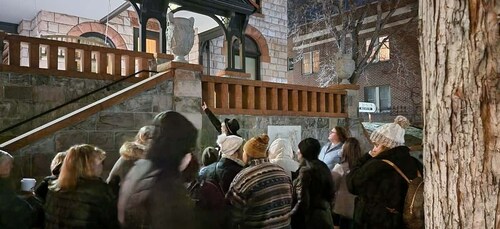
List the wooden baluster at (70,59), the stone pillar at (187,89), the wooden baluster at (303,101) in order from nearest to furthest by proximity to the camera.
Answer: the stone pillar at (187,89) → the wooden baluster at (70,59) → the wooden baluster at (303,101)

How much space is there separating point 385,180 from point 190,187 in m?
1.57

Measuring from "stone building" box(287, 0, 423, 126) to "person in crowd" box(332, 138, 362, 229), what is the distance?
16112 millimetres

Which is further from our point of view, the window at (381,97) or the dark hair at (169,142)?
the window at (381,97)

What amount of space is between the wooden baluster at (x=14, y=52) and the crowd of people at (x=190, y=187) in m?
4.33

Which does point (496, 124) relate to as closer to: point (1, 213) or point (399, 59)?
point (1, 213)

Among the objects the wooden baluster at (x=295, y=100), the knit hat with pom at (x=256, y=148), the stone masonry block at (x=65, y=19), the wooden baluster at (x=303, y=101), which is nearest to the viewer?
the knit hat with pom at (x=256, y=148)

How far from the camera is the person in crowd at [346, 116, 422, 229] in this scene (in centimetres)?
332

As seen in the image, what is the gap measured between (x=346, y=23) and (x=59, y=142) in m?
15.2

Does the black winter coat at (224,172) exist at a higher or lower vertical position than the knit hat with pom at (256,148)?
lower

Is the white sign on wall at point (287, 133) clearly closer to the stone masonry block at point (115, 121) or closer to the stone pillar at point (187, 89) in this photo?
the stone pillar at point (187, 89)

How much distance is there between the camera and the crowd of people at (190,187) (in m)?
2.70

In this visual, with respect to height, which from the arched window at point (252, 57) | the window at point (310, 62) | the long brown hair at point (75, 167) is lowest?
the long brown hair at point (75, 167)

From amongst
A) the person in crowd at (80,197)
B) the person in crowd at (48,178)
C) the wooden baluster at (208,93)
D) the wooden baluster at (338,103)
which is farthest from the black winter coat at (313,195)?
the wooden baluster at (338,103)

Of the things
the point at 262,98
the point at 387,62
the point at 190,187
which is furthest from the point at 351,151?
the point at 387,62
